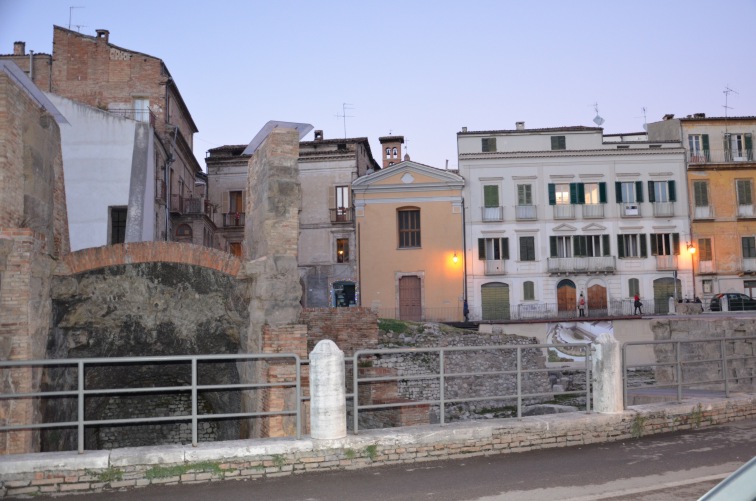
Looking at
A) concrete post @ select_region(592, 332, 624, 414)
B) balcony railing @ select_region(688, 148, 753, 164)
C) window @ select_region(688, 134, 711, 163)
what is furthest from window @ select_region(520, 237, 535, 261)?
concrete post @ select_region(592, 332, 624, 414)

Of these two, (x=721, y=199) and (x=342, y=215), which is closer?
(x=342, y=215)

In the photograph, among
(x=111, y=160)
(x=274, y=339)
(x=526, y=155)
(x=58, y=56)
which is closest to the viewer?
(x=274, y=339)

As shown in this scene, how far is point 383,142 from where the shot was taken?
42906mm

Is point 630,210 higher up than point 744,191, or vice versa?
point 744,191

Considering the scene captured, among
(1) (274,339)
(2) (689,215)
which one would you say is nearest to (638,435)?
(1) (274,339)

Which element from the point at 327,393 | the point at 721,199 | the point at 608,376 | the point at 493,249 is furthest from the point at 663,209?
the point at 327,393

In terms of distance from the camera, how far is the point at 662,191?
38719mm

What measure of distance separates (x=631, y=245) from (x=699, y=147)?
807 centimetres

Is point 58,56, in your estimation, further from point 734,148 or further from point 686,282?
point 734,148

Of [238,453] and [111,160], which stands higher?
[111,160]

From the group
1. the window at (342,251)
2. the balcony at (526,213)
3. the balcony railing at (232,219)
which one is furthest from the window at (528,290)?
the balcony railing at (232,219)

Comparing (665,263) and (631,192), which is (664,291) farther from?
(631,192)

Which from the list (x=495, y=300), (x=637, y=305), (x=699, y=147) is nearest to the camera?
(x=637, y=305)

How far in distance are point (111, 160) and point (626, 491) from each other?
18.6 metres
